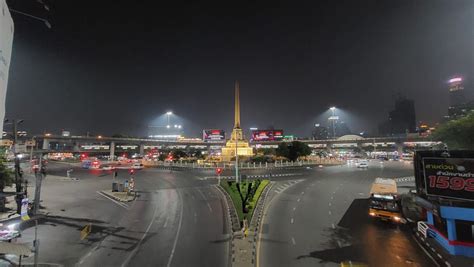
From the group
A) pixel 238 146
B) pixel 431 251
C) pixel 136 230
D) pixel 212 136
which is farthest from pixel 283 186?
pixel 212 136

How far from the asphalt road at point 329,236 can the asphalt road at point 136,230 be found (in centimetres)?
351

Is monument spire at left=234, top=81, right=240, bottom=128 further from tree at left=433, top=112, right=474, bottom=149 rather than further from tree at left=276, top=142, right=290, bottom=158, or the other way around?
tree at left=433, top=112, right=474, bottom=149

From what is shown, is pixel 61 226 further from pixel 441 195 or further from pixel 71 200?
pixel 441 195

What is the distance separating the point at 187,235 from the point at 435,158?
18.0 m

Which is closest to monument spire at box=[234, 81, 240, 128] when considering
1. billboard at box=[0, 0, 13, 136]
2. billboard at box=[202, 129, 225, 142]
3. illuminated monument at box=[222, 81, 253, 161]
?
illuminated monument at box=[222, 81, 253, 161]

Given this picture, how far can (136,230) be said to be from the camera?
22016 millimetres

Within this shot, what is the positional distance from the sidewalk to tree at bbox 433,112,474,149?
18.6m

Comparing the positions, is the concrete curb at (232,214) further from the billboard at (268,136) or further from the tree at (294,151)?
the billboard at (268,136)

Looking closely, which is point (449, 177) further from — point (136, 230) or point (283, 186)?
point (283, 186)

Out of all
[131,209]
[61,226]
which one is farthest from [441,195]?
[61,226]

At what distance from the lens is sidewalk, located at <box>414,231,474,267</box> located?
50.8 feet

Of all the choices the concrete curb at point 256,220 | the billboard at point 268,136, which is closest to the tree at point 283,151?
the billboard at point 268,136

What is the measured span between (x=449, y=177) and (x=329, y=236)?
8.64 m

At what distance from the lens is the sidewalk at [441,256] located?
1549cm
